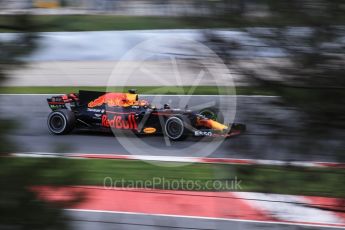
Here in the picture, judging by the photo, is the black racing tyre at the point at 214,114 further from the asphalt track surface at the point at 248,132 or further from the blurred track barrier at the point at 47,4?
the blurred track barrier at the point at 47,4

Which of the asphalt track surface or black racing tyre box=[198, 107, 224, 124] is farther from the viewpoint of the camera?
black racing tyre box=[198, 107, 224, 124]

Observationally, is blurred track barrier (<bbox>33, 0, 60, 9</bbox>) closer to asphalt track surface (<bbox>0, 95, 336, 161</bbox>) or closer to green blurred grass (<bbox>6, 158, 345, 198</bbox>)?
asphalt track surface (<bbox>0, 95, 336, 161</bbox>)

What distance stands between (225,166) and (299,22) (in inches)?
24.2

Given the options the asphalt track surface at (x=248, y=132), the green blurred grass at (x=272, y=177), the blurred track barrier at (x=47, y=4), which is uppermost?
the blurred track barrier at (x=47, y=4)

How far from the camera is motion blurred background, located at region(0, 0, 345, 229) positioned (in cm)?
176

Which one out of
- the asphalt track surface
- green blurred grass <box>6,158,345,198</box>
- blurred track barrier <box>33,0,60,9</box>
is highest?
blurred track barrier <box>33,0,60,9</box>

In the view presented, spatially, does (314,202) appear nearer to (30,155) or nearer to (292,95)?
(292,95)

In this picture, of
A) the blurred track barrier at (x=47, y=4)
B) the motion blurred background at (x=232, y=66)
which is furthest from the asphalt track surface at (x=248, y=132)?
the blurred track barrier at (x=47, y=4)

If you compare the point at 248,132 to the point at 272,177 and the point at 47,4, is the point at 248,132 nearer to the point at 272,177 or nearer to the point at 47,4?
the point at 272,177

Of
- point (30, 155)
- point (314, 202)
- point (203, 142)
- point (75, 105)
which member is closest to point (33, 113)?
point (30, 155)

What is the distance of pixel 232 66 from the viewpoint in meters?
1.86

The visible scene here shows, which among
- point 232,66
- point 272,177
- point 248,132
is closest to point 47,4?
point 232,66

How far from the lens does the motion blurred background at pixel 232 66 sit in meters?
1.76

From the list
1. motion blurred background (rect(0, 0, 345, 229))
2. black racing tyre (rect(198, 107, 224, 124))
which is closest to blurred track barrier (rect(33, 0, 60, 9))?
motion blurred background (rect(0, 0, 345, 229))
